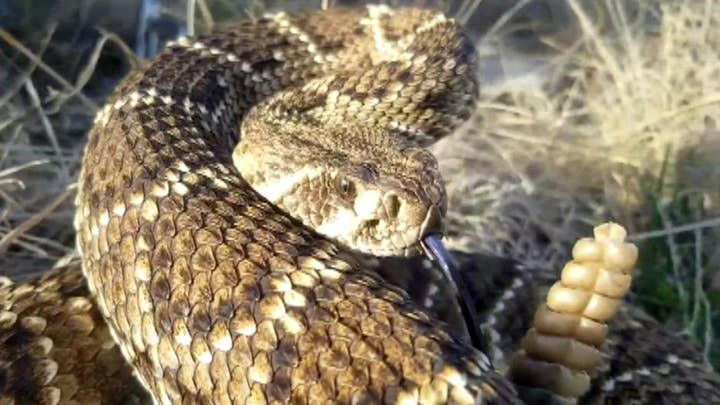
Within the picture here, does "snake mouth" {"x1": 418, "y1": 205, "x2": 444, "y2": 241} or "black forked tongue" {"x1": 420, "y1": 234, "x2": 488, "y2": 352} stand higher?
"snake mouth" {"x1": 418, "y1": 205, "x2": 444, "y2": 241}

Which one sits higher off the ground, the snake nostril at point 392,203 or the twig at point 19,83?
the snake nostril at point 392,203

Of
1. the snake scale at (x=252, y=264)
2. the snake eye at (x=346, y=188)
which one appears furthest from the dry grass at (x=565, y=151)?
the snake eye at (x=346, y=188)

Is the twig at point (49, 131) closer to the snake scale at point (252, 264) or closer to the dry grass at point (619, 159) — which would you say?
the snake scale at point (252, 264)

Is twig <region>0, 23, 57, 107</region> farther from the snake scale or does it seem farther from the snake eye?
the snake eye

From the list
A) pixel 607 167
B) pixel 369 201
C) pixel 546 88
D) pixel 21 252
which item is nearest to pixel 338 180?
pixel 369 201

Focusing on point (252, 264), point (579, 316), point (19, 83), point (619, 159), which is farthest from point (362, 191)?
point (19, 83)

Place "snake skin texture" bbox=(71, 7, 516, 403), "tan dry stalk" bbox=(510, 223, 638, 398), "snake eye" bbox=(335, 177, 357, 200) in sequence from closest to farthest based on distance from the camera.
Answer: "snake skin texture" bbox=(71, 7, 516, 403), "tan dry stalk" bbox=(510, 223, 638, 398), "snake eye" bbox=(335, 177, 357, 200)

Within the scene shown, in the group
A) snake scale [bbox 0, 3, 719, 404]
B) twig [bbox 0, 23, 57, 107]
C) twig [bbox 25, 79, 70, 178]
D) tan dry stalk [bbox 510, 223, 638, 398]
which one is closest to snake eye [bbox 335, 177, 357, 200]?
snake scale [bbox 0, 3, 719, 404]
